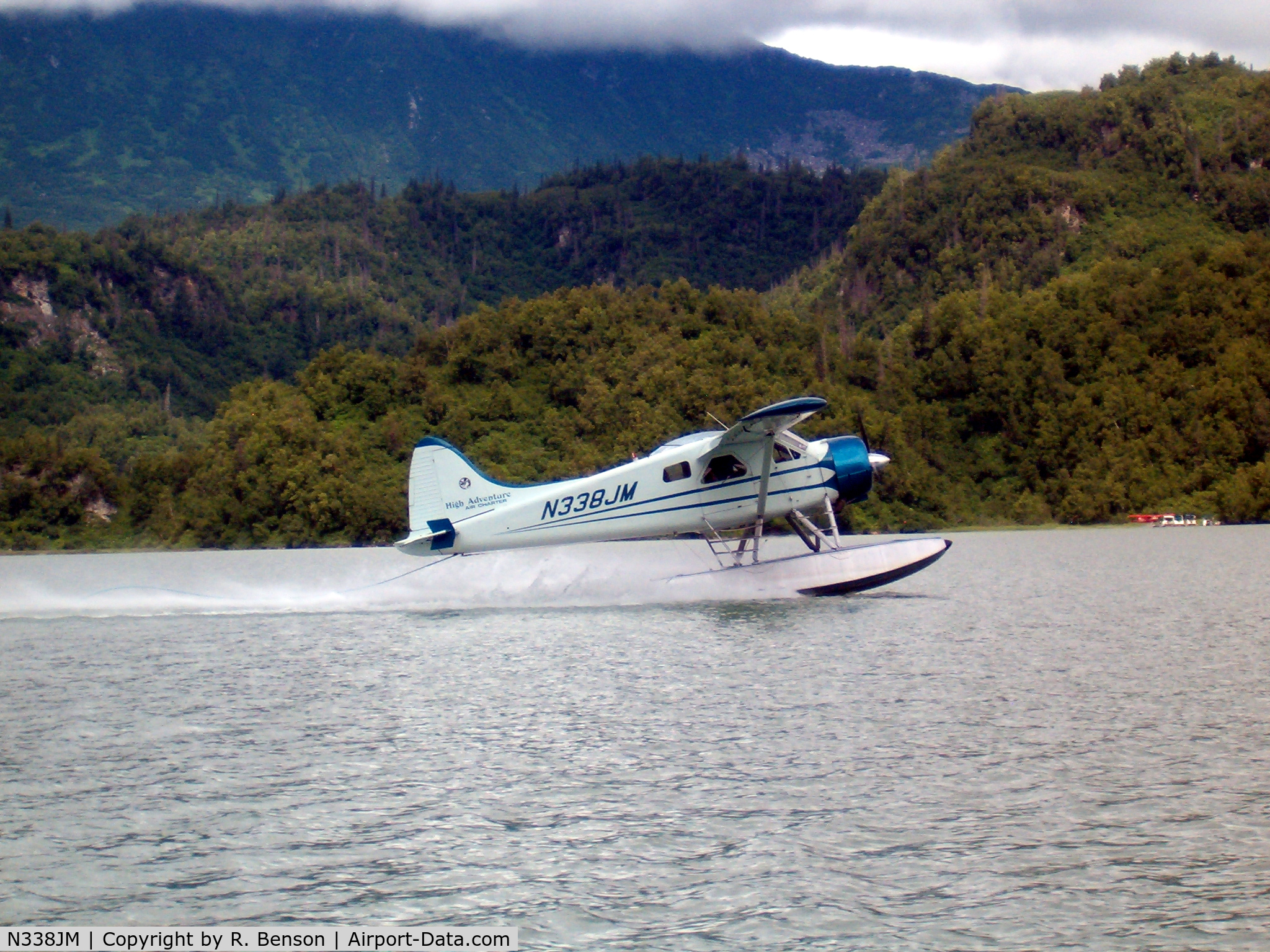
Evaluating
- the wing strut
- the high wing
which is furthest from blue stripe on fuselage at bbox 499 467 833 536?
the high wing

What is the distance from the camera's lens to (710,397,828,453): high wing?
61.5 ft

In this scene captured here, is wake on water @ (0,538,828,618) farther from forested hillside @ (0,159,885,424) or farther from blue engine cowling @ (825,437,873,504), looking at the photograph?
forested hillside @ (0,159,885,424)

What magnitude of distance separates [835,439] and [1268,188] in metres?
109

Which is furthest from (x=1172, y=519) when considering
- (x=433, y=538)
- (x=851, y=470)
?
(x=433, y=538)

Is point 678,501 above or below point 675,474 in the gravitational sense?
below

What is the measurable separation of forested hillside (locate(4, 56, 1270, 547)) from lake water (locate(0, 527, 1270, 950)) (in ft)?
168

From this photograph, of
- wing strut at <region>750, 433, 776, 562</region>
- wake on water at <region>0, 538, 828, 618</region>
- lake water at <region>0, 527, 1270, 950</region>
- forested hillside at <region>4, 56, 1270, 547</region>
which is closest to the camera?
lake water at <region>0, 527, 1270, 950</region>

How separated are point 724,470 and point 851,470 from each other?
200cm

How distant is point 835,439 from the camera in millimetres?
21750

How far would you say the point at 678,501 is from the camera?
814 inches

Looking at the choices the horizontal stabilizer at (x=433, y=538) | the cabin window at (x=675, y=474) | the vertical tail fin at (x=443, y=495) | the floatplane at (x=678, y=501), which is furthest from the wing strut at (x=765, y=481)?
the horizontal stabilizer at (x=433, y=538)

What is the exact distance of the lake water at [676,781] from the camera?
6.51 metres

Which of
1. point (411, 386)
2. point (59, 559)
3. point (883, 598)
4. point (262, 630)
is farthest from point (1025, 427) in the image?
point (262, 630)

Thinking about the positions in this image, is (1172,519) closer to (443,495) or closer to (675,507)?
(675,507)
